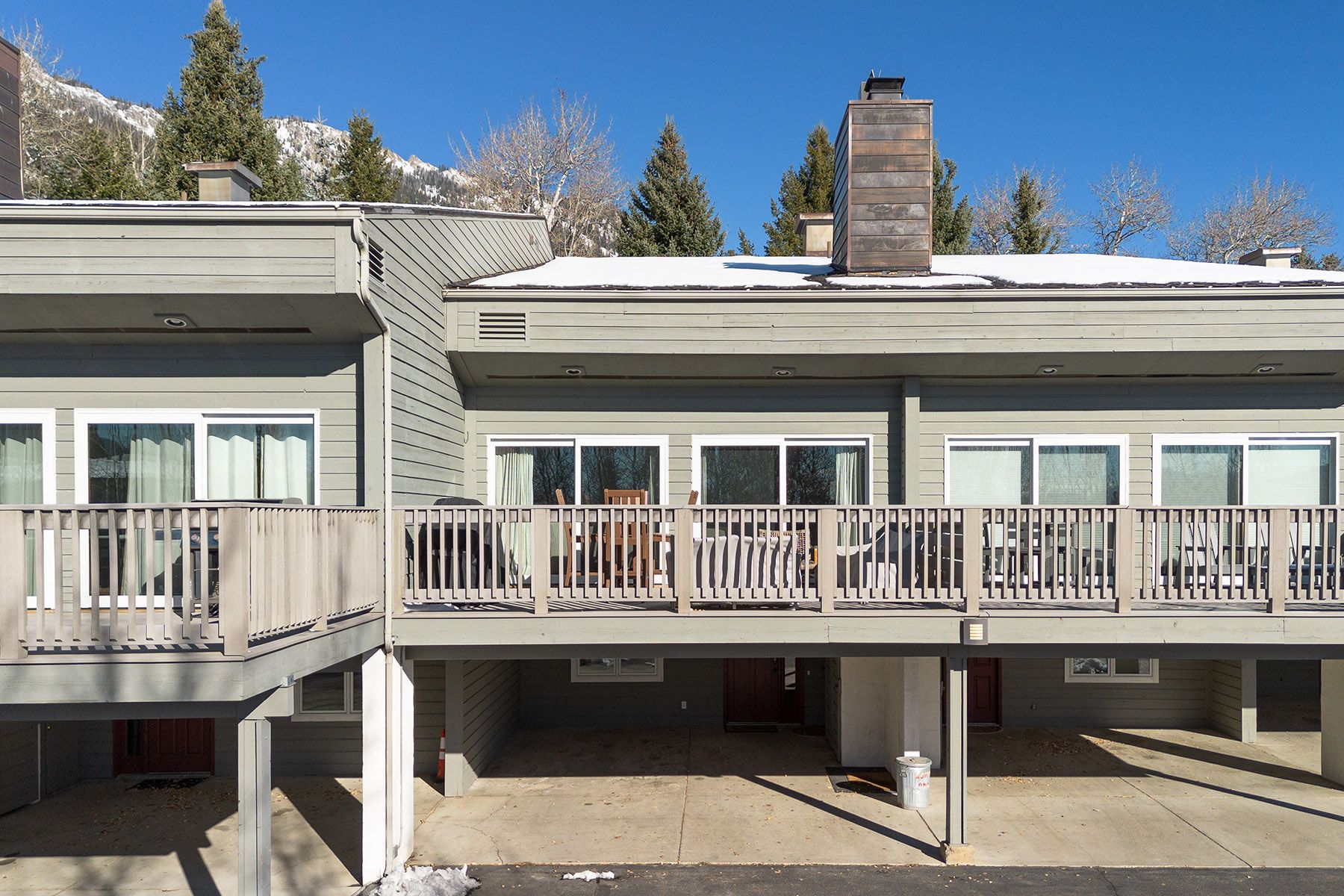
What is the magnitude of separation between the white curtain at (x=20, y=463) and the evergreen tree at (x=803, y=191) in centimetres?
2455

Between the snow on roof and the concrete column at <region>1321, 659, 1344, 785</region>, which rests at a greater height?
the snow on roof

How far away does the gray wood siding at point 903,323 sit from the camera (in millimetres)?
8148

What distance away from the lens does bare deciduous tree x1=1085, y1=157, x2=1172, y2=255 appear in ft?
85.1

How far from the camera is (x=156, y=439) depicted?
7434mm

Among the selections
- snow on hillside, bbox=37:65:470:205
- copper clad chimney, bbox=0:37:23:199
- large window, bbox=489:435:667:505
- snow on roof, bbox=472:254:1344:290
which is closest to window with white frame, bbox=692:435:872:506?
large window, bbox=489:435:667:505

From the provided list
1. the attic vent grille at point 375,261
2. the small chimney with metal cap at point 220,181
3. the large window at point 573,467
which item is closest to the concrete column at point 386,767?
the large window at point 573,467

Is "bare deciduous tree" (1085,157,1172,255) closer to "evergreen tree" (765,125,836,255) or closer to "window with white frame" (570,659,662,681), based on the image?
"evergreen tree" (765,125,836,255)

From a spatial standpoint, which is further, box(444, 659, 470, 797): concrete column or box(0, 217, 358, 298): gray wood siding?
box(444, 659, 470, 797): concrete column

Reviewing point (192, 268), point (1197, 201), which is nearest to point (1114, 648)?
point (192, 268)

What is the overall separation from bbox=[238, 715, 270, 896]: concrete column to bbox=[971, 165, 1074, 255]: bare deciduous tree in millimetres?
26828

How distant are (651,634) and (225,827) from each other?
4.76 meters

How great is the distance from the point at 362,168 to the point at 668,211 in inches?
400

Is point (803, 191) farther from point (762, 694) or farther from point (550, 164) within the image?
point (762, 694)

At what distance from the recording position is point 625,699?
10.4 meters
